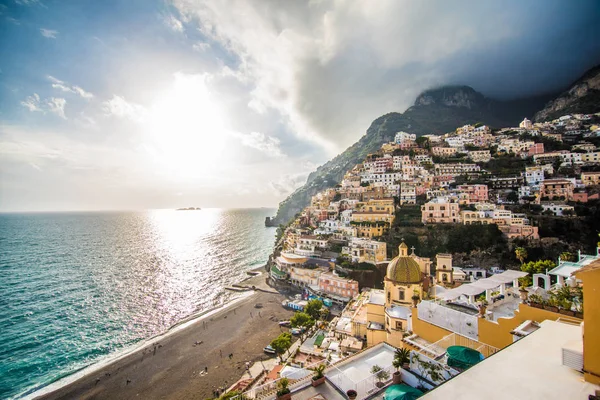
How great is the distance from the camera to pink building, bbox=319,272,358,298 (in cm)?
4941

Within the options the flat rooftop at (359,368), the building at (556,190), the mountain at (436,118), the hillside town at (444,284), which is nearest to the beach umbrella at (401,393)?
the hillside town at (444,284)

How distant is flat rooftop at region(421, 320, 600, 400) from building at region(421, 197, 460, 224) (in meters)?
57.7

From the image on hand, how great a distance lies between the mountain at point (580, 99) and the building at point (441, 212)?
324 ft

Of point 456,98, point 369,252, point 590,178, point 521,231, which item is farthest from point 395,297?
point 456,98

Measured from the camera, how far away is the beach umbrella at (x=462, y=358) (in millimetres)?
10039

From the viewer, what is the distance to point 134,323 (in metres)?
44.0

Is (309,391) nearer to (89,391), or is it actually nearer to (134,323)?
(89,391)

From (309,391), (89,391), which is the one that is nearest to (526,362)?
(309,391)

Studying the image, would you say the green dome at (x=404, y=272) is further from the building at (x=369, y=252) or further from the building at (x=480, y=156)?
the building at (x=480, y=156)

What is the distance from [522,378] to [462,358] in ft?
15.5

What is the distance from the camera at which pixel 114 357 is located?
1407 inches

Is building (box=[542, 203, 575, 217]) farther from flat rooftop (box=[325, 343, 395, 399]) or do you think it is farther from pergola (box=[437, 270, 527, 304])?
flat rooftop (box=[325, 343, 395, 399])

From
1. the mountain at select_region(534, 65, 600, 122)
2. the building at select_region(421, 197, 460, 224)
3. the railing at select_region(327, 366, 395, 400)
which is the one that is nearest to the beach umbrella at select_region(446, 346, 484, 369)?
the railing at select_region(327, 366, 395, 400)

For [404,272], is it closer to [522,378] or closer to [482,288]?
[482,288]
